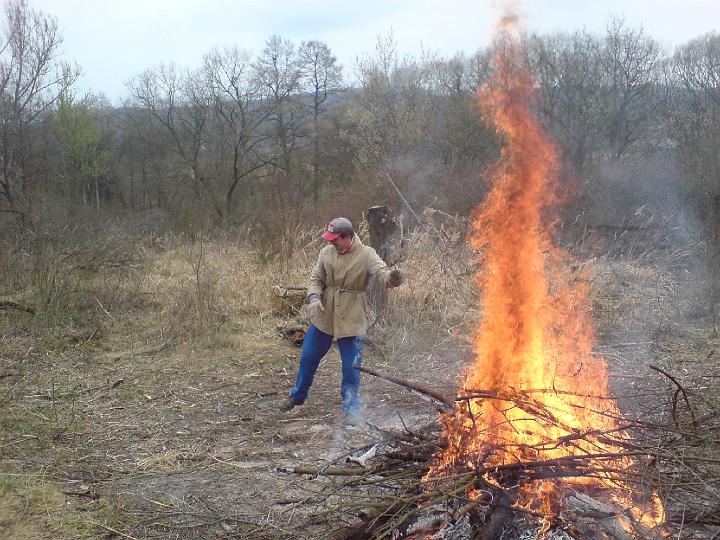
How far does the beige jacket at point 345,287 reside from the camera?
5359mm

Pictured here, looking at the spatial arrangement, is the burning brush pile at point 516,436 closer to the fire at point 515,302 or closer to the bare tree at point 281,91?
the fire at point 515,302

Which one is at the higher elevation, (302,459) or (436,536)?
(436,536)

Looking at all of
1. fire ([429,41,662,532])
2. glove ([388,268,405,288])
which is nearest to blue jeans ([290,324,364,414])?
glove ([388,268,405,288])

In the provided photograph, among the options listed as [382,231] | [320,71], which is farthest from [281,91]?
[382,231]

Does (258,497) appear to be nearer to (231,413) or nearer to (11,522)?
(11,522)

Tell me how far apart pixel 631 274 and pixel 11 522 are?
10.1 meters

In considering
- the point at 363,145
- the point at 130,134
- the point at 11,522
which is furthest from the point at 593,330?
the point at 130,134

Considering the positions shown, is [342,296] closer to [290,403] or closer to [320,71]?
[290,403]

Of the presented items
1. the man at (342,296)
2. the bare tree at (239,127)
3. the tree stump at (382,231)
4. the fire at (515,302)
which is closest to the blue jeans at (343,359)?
the man at (342,296)

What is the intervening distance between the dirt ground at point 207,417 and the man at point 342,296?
25.9 inches

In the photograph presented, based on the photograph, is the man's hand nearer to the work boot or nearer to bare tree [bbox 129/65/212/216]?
the work boot

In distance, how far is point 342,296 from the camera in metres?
5.41

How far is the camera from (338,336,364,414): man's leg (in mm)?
5445

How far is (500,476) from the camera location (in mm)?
3029
